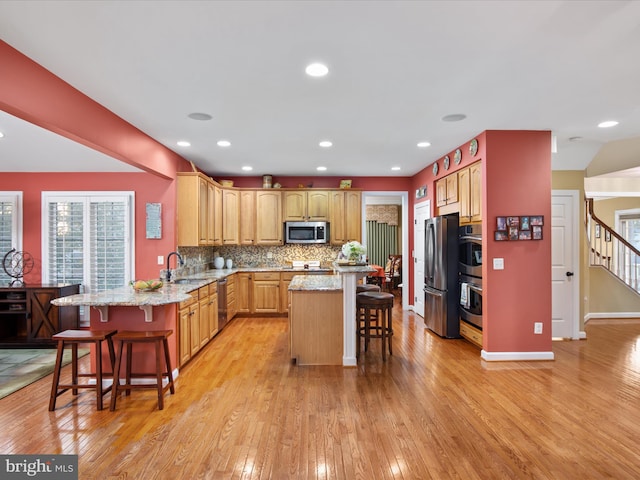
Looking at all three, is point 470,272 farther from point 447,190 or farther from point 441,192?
point 441,192

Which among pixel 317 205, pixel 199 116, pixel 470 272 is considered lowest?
pixel 470 272

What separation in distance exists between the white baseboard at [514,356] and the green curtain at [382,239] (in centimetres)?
653

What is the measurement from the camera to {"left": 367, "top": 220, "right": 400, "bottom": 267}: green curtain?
10523mm

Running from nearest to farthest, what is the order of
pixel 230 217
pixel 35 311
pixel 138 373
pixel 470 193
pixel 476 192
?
1. pixel 138 373
2. pixel 476 192
3. pixel 470 193
4. pixel 35 311
5. pixel 230 217

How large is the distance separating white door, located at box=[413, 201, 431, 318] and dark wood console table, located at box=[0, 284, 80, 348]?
5.50 meters

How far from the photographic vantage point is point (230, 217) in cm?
637

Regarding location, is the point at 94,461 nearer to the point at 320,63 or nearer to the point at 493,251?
the point at 320,63

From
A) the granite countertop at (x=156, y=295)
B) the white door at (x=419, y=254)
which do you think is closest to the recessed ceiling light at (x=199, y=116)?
the granite countertop at (x=156, y=295)

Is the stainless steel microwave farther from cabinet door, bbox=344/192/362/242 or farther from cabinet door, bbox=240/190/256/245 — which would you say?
cabinet door, bbox=240/190/256/245

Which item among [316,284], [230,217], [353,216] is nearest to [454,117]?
[316,284]

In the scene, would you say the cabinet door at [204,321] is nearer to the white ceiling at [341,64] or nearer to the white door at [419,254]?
the white ceiling at [341,64]

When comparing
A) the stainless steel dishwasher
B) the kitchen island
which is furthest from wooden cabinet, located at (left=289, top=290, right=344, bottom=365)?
the stainless steel dishwasher

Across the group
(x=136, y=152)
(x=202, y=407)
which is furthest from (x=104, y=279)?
(x=202, y=407)

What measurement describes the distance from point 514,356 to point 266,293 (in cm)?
396
